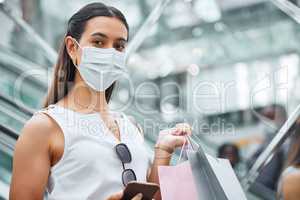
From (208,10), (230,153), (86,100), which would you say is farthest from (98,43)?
(208,10)

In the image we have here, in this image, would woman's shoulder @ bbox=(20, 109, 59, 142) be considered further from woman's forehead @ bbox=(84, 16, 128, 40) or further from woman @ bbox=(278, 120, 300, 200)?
woman @ bbox=(278, 120, 300, 200)

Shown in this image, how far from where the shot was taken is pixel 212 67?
4.39m

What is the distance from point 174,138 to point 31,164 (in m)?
0.39

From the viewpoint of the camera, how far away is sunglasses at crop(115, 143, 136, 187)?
1.22 metres

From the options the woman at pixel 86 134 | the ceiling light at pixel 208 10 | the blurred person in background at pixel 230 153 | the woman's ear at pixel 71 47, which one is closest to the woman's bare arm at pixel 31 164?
the woman at pixel 86 134

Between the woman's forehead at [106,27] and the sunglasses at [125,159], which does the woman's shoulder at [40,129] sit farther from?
the woman's forehead at [106,27]

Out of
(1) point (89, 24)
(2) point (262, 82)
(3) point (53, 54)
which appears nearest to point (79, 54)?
(1) point (89, 24)

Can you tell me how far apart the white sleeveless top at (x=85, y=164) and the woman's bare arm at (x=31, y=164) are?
0.04 meters

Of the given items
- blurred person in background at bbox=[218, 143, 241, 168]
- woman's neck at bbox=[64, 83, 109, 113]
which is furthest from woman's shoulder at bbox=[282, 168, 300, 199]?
blurred person in background at bbox=[218, 143, 241, 168]

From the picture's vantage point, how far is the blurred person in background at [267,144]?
253 centimetres

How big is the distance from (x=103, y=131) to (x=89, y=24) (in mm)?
299

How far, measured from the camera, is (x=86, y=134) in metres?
1.25

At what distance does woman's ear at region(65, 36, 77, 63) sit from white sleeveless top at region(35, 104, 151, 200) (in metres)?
0.17

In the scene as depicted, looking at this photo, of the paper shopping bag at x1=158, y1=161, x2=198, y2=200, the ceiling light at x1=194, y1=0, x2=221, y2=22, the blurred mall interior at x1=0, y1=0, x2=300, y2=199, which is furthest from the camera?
the ceiling light at x1=194, y1=0, x2=221, y2=22
